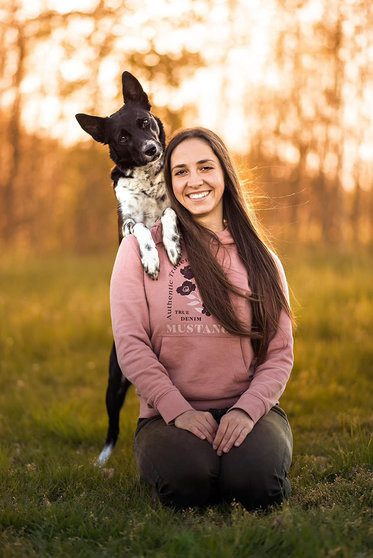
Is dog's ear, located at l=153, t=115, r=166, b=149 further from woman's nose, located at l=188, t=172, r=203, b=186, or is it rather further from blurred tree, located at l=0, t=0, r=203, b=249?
blurred tree, located at l=0, t=0, r=203, b=249

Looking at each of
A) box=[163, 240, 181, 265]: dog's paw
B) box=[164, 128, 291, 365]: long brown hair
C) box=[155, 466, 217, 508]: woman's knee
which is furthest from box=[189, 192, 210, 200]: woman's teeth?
box=[155, 466, 217, 508]: woman's knee

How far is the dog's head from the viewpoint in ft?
10.2

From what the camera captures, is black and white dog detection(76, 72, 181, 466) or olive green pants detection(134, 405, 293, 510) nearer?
olive green pants detection(134, 405, 293, 510)

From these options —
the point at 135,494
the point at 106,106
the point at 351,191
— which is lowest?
the point at 135,494

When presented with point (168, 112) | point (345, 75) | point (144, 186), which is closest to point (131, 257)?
point (144, 186)

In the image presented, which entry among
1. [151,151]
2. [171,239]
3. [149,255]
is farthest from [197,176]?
[151,151]

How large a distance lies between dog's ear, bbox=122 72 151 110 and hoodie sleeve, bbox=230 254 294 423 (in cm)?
124

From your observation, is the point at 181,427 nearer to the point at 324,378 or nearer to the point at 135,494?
the point at 135,494

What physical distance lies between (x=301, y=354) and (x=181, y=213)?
9.20 feet

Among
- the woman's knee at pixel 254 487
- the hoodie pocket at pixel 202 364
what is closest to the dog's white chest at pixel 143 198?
the hoodie pocket at pixel 202 364

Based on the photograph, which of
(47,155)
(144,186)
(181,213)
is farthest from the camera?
(47,155)

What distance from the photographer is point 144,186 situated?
10.4 ft

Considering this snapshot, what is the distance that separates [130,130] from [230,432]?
5.48ft

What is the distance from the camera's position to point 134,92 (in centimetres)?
327
